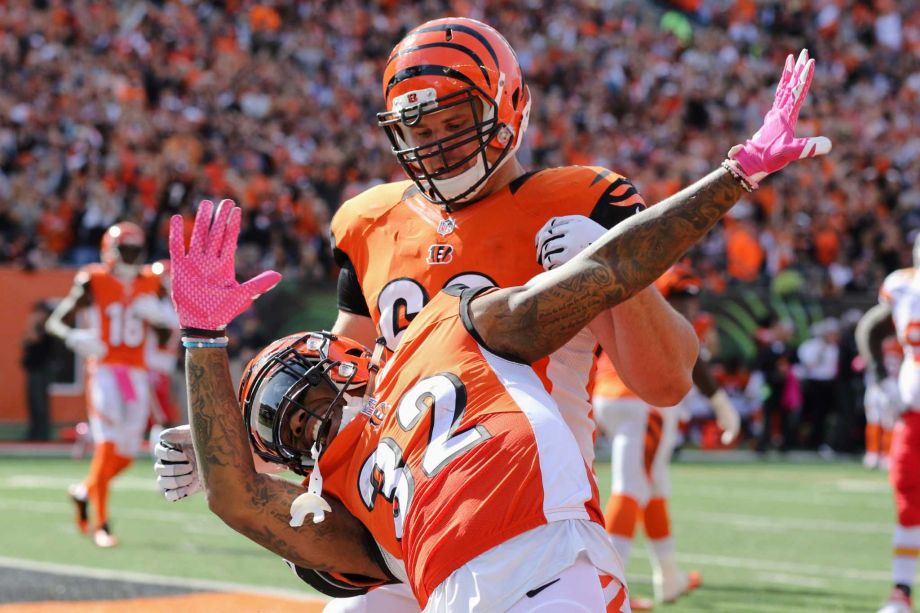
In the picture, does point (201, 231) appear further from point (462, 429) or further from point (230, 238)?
point (462, 429)

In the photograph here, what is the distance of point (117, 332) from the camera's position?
30.3 ft

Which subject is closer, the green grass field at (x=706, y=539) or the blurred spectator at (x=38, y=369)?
the green grass field at (x=706, y=539)

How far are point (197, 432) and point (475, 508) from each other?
0.60m

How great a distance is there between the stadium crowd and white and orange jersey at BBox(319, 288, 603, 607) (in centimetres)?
1240

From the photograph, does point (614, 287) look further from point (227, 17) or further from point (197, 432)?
point (227, 17)

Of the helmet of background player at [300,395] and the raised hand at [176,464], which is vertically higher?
the helmet of background player at [300,395]

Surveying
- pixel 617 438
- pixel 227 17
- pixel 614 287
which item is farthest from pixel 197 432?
pixel 227 17

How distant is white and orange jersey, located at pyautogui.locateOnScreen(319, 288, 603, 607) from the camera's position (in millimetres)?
2320

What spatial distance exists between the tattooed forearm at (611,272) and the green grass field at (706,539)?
4408 millimetres

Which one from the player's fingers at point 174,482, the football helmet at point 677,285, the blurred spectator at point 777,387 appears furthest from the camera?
the blurred spectator at point 777,387

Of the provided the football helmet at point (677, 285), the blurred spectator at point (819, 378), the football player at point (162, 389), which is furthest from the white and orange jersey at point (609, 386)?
the blurred spectator at point (819, 378)

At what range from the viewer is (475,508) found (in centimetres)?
232

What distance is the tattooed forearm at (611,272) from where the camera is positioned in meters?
2.38

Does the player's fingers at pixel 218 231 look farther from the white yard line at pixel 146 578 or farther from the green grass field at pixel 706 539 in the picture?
the green grass field at pixel 706 539
